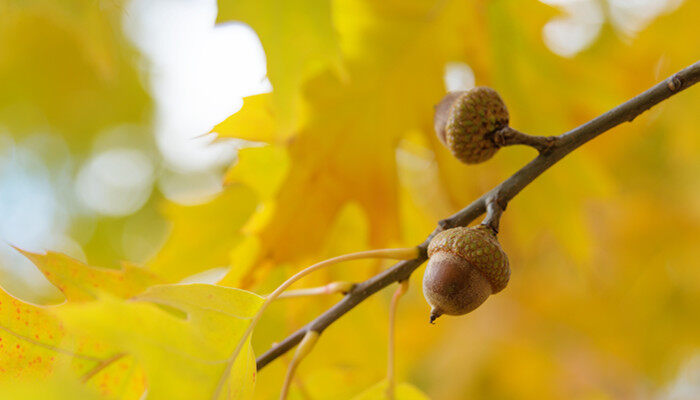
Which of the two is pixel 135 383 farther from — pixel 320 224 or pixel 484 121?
pixel 484 121

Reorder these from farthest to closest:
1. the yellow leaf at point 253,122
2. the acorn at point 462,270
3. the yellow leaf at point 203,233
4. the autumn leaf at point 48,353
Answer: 1. the yellow leaf at point 203,233
2. the yellow leaf at point 253,122
3. the autumn leaf at point 48,353
4. the acorn at point 462,270

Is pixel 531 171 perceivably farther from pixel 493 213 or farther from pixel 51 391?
pixel 51 391

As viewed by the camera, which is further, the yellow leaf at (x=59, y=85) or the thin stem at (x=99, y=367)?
the yellow leaf at (x=59, y=85)

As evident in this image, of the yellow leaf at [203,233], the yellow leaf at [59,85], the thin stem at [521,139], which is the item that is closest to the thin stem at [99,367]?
the yellow leaf at [203,233]

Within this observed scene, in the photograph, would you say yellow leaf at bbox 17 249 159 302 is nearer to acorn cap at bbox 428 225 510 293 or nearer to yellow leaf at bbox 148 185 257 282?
yellow leaf at bbox 148 185 257 282

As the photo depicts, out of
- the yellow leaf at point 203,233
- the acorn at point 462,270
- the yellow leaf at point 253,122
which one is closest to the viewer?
the acorn at point 462,270

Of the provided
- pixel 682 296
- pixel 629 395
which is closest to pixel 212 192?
pixel 682 296

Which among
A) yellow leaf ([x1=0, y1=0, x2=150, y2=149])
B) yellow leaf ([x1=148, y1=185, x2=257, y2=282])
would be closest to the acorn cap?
yellow leaf ([x1=148, y1=185, x2=257, y2=282])

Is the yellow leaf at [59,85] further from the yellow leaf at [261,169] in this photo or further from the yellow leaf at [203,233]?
the yellow leaf at [261,169]
